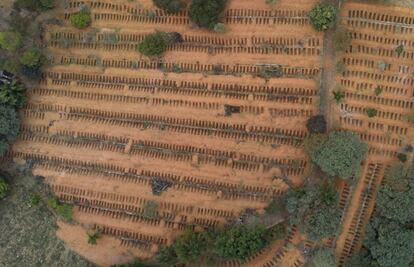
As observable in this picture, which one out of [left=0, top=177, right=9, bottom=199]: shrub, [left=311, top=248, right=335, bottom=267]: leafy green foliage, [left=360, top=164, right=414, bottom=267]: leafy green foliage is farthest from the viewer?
[left=0, top=177, right=9, bottom=199]: shrub

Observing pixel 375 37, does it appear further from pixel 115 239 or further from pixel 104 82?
pixel 115 239

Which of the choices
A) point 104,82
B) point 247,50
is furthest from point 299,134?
point 104,82

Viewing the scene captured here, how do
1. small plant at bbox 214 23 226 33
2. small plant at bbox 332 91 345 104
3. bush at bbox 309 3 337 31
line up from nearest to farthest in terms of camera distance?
bush at bbox 309 3 337 31 → small plant at bbox 332 91 345 104 → small plant at bbox 214 23 226 33

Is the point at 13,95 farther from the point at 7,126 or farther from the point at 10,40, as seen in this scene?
the point at 10,40

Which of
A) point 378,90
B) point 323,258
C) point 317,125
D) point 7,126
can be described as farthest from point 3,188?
point 378,90

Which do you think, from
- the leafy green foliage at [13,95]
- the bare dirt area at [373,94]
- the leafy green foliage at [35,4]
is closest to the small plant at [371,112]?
the bare dirt area at [373,94]

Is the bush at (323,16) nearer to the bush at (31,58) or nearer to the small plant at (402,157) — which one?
the small plant at (402,157)

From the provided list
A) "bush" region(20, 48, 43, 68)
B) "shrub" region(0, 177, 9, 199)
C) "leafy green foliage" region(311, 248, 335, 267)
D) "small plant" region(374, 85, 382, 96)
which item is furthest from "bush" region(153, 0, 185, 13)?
"leafy green foliage" region(311, 248, 335, 267)

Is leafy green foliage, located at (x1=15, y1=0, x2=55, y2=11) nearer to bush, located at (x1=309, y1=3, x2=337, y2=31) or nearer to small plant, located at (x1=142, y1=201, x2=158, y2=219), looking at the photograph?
small plant, located at (x1=142, y1=201, x2=158, y2=219)
